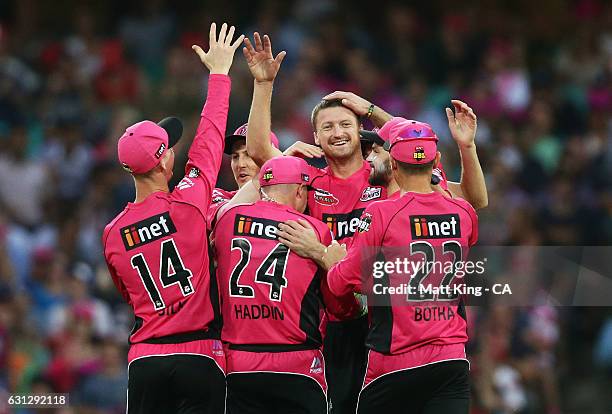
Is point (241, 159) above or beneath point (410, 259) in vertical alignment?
above

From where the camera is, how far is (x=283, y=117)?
1381 centimetres

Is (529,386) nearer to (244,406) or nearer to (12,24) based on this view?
(244,406)

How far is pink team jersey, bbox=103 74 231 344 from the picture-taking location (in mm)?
6664

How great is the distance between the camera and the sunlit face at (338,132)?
7.29 m

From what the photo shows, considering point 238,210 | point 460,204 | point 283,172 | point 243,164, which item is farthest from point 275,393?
point 243,164

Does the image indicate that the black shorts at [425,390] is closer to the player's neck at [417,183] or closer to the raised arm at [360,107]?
the player's neck at [417,183]

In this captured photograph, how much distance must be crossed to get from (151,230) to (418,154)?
1.64 meters

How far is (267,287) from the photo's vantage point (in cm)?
664

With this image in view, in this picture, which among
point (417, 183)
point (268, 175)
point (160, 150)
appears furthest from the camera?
point (268, 175)

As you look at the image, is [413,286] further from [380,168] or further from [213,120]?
[213,120]

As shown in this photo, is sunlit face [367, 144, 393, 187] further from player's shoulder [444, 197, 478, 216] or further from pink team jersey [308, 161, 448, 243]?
player's shoulder [444, 197, 478, 216]

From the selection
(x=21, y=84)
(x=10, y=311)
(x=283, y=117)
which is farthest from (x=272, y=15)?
(x=10, y=311)

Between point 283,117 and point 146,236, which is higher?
point 283,117

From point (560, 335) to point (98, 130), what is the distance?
622 cm
